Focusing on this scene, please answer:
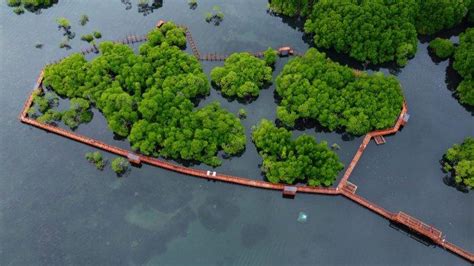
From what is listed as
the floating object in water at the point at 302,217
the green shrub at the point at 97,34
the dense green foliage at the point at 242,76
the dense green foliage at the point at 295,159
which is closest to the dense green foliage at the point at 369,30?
the dense green foliage at the point at 242,76

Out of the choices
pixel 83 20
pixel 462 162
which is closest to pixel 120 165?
pixel 83 20

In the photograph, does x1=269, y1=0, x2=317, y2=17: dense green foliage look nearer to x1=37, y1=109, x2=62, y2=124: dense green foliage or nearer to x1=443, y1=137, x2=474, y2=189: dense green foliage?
x1=443, y1=137, x2=474, y2=189: dense green foliage

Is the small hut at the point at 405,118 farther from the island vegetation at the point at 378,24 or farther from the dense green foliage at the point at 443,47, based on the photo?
the dense green foliage at the point at 443,47

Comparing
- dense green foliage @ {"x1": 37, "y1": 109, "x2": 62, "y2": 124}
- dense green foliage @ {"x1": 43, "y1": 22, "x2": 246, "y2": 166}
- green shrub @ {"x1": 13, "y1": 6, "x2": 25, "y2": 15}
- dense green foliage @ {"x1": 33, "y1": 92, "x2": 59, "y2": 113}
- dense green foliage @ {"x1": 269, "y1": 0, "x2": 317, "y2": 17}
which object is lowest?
dense green foliage @ {"x1": 37, "y1": 109, "x2": 62, "y2": 124}

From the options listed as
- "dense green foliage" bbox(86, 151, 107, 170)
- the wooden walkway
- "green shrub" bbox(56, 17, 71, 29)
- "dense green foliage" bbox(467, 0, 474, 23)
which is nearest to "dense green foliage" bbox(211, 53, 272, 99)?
the wooden walkway

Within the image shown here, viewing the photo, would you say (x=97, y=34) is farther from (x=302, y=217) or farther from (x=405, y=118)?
(x=405, y=118)

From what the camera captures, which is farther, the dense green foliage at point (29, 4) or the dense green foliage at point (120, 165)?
the dense green foliage at point (29, 4)

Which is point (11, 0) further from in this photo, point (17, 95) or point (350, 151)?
point (350, 151)
